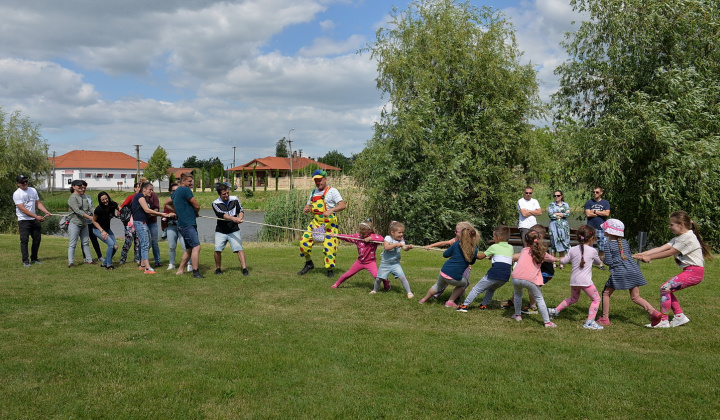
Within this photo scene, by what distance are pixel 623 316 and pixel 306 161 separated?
360 feet

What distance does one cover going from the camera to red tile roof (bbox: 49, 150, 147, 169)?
106688 mm

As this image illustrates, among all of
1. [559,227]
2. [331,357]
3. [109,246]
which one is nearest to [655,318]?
[331,357]

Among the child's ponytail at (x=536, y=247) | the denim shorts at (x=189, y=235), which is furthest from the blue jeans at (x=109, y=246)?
the child's ponytail at (x=536, y=247)

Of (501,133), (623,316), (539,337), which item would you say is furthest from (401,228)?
(501,133)

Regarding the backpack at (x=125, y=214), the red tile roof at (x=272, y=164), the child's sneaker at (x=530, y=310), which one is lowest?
the child's sneaker at (x=530, y=310)

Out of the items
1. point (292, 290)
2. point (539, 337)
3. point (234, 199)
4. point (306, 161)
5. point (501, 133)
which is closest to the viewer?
point (539, 337)

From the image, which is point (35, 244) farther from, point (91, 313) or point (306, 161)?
point (306, 161)

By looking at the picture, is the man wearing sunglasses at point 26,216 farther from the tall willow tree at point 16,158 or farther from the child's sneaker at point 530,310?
the tall willow tree at point 16,158

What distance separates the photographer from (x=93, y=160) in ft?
363

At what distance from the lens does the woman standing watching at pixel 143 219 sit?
11.3m

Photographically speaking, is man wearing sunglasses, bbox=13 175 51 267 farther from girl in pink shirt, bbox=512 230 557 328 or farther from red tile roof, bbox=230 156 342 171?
red tile roof, bbox=230 156 342 171

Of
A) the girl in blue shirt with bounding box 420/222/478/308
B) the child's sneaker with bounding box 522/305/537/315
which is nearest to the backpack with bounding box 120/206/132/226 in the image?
the girl in blue shirt with bounding box 420/222/478/308

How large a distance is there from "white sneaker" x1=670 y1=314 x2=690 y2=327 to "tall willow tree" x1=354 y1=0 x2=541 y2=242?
1280cm

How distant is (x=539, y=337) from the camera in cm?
650
